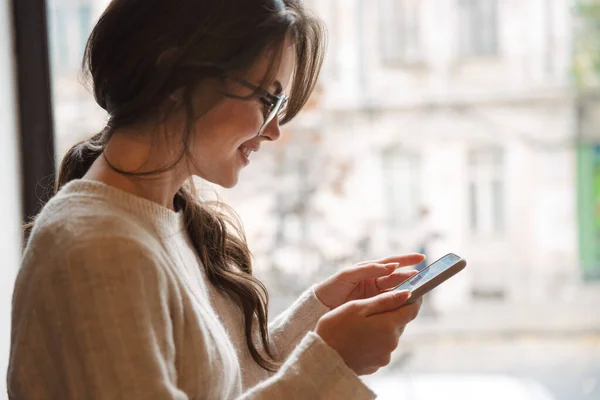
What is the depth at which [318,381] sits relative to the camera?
840 millimetres

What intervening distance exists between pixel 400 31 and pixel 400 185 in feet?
1.17

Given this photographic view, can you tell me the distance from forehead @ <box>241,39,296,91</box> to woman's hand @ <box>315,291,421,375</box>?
0.93 ft

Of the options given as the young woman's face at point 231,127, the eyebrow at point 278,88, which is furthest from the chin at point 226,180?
the eyebrow at point 278,88

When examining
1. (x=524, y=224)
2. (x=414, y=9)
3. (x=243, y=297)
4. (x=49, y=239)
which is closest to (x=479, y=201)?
(x=524, y=224)

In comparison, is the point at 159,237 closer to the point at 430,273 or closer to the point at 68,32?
the point at 430,273

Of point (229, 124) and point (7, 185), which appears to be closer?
point (229, 124)

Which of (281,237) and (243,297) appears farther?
(281,237)

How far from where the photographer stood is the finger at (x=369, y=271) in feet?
3.57

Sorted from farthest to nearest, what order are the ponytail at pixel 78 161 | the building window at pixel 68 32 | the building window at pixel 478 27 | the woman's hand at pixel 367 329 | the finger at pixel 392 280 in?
the building window at pixel 68 32 → the building window at pixel 478 27 → the finger at pixel 392 280 → the ponytail at pixel 78 161 → the woman's hand at pixel 367 329

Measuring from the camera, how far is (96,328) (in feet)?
2.49

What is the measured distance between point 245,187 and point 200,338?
3.33 feet

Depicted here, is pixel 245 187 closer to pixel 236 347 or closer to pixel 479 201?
pixel 479 201

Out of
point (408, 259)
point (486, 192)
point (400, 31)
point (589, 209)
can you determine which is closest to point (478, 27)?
point (400, 31)

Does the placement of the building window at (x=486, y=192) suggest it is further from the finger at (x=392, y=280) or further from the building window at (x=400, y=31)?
the finger at (x=392, y=280)
